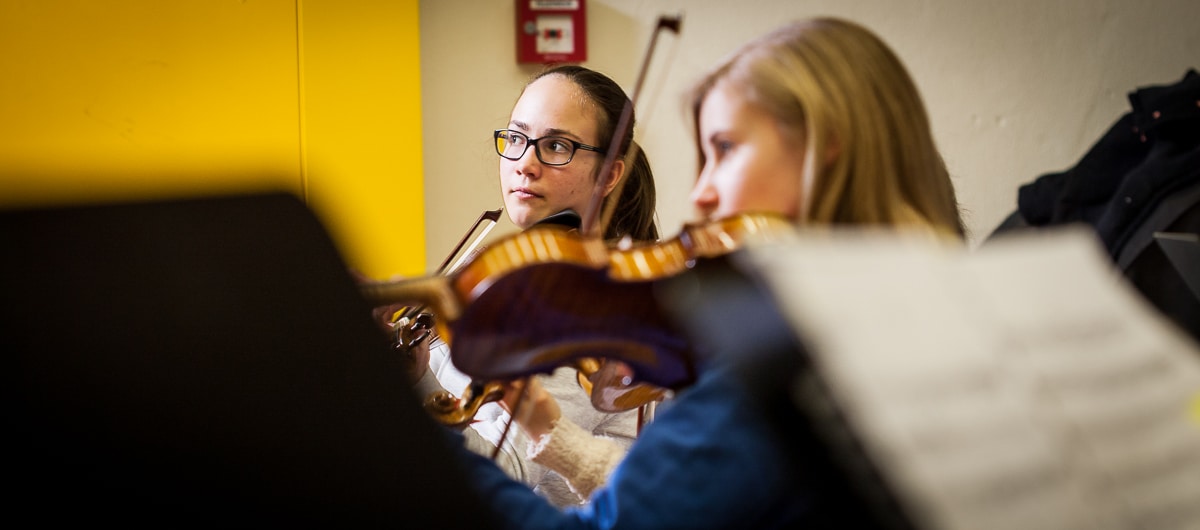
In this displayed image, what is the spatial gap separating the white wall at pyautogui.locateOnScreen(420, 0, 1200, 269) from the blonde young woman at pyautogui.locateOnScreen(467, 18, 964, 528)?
1.52 m

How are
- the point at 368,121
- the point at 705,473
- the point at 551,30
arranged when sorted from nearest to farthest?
the point at 705,473 < the point at 368,121 < the point at 551,30

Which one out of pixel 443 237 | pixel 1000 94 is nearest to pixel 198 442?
pixel 443 237

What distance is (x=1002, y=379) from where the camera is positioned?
0.49 metres

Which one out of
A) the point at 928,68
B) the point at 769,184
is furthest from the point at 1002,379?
the point at 928,68

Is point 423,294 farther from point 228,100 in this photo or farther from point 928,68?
point 928,68

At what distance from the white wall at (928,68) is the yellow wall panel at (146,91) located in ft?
1.40

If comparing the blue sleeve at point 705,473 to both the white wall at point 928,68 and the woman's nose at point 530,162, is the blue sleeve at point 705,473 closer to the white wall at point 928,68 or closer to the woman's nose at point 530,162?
the woman's nose at point 530,162

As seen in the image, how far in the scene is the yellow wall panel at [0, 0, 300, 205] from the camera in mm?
1663

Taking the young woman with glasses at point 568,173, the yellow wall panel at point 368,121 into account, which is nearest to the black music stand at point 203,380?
the young woman with glasses at point 568,173

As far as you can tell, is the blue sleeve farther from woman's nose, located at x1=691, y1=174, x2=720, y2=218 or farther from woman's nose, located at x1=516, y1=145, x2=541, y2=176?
woman's nose, located at x1=516, y1=145, x2=541, y2=176

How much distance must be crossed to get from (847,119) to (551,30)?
163 cm

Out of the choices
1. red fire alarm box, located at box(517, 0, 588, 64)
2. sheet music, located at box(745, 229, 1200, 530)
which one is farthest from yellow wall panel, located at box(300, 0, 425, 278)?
sheet music, located at box(745, 229, 1200, 530)

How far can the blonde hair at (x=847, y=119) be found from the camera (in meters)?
0.79

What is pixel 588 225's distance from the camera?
3.15 feet
